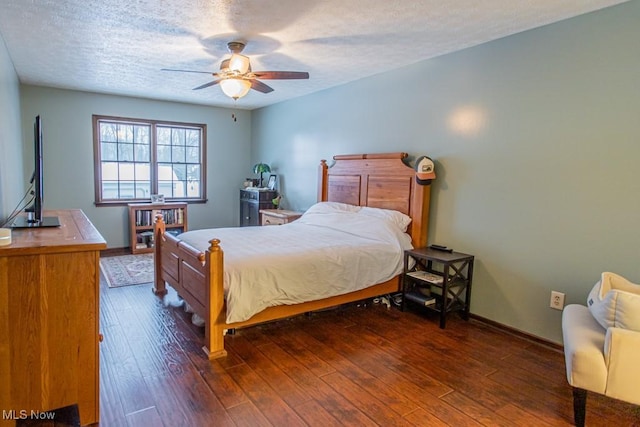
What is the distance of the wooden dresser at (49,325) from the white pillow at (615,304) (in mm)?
2598

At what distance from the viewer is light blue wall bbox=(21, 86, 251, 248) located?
5238mm

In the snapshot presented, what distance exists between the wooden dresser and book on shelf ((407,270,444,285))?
2.53 m

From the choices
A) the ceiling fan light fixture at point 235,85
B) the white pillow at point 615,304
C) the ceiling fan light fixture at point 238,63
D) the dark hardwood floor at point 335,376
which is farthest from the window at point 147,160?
the white pillow at point 615,304

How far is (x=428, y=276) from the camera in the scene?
135 inches

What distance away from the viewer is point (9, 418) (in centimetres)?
173

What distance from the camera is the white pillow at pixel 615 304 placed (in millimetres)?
1845

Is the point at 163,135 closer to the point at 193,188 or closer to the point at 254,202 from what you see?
the point at 193,188

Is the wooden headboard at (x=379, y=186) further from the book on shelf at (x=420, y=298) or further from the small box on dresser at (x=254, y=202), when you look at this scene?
the small box on dresser at (x=254, y=202)

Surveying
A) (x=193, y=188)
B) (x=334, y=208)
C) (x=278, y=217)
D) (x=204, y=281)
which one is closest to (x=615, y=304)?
(x=204, y=281)

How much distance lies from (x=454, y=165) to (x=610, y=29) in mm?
1438

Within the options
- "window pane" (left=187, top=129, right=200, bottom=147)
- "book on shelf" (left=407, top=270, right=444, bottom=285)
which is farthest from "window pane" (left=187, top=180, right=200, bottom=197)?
"book on shelf" (left=407, top=270, right=444, bottom=285)

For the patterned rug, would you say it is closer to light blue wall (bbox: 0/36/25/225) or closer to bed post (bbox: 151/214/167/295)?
bed post (bbox: 151/214/167/295)

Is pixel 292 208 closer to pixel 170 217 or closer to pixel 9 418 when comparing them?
pixel 170 217

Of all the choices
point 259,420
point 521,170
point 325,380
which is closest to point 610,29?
point 521,170
